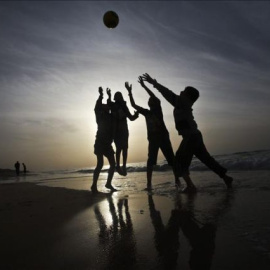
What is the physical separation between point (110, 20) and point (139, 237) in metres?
6.65

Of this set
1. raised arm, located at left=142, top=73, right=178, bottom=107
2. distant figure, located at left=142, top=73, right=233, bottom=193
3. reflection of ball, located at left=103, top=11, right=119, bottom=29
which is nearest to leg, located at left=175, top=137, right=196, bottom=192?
distant figure, located at left=142, top=73, right=233, bottom=193

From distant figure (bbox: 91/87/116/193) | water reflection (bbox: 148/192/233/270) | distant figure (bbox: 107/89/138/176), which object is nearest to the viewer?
water reflection (bbox: 148/192/233/270)

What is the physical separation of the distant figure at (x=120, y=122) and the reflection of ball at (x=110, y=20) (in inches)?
76.6

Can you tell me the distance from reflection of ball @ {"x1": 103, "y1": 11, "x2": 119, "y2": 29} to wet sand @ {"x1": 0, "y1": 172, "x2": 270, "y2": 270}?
5.48m

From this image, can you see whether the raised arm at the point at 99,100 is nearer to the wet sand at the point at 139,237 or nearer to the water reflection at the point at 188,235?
the wet sand at the point at 139,237

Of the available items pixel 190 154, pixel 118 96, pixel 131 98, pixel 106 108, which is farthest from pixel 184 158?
pixel 118 96

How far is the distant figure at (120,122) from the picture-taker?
7.17 meters

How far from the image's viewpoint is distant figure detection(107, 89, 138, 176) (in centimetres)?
717

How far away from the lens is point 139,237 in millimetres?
2295

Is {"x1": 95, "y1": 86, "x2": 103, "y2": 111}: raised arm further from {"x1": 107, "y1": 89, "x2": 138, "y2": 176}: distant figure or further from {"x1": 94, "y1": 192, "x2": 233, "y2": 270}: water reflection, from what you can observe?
{"x1": 94, "y1": 192, "x2": 233, "y2": 270}: water reflection

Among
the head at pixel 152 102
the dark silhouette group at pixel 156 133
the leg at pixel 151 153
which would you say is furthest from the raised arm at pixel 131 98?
the leg at pixel 151 153

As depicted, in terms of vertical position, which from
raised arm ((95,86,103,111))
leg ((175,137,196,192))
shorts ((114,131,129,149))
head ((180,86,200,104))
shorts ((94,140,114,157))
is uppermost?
raised arm ((95,86,103,111))

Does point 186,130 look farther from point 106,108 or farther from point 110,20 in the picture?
point 110,20

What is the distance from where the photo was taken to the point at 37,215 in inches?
139
